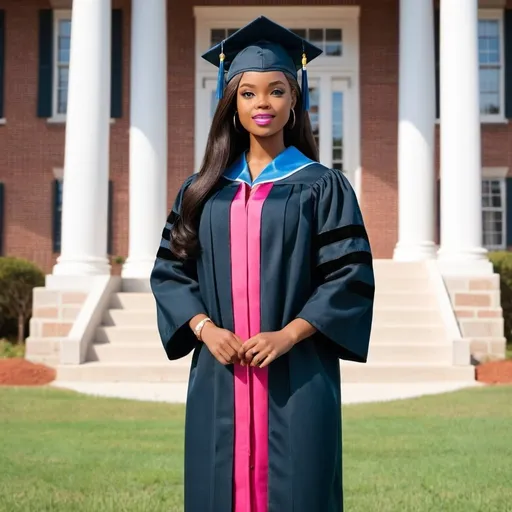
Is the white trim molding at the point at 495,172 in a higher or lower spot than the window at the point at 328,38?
lower

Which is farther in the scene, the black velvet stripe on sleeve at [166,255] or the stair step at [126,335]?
the stair step at [126,335]

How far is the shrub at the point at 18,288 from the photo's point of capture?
1427 centimetres

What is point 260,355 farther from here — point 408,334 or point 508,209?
point 508,209

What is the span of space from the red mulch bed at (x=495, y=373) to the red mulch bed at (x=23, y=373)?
5440mm

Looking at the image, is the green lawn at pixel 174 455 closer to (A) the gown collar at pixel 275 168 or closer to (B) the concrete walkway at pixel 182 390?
(B) the concrete walkway at pixel 182 390

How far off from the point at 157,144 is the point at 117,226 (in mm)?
3855

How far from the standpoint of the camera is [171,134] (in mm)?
17156

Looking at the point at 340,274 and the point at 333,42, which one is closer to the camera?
the point at 340,274

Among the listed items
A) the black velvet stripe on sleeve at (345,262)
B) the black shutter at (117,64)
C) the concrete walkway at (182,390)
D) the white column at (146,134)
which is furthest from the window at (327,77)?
the black velvet stripe on sleeve at (345,262)

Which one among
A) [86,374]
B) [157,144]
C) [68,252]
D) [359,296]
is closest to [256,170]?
[359,296]

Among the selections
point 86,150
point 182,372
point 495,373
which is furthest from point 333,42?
point 182,372

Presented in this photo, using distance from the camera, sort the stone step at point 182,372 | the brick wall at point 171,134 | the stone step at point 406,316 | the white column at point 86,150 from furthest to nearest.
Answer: the brick wall at point 171,134
the white column at point 86,150
the stone step at point 406,316
the stone step at point 182,372

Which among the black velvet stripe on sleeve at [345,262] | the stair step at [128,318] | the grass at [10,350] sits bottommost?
the grass at [10,350]

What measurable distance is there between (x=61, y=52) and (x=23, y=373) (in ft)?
28.7
